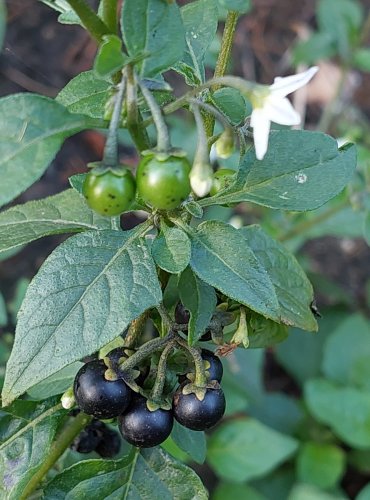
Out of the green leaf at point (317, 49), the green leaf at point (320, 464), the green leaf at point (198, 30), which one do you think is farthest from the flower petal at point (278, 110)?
the green leaf at point (317, 49)

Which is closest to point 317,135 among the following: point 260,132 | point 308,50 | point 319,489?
point 260,132

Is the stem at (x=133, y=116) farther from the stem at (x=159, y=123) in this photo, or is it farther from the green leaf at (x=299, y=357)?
the green leaf at (x=299, y=357)

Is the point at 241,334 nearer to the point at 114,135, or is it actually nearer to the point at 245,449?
the point at 114,135

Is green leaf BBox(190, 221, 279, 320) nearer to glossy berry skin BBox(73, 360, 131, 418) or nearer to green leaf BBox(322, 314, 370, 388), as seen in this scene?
glossy berry skin BBox(73, 360, 131, 418)

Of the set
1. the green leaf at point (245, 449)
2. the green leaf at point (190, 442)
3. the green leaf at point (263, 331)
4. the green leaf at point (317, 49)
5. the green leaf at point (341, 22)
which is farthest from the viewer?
the green leaf at point (317, 49)

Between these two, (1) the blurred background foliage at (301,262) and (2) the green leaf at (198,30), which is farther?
(1) the blurred background foliage at (301,262)

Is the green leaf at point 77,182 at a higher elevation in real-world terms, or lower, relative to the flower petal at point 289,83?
lower

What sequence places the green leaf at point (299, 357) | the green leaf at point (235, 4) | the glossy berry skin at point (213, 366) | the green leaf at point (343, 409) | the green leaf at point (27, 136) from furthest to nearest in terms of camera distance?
the green leaf at point (299, 357)
the green leaf at point (343, 409)
the glossy berry skin at point (213, 366)
the green leaf at point (235, 4)
the green leaf at point (27, 136)
